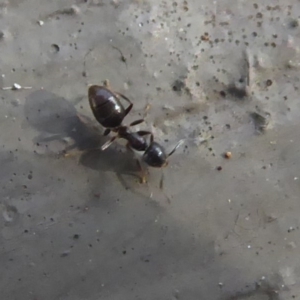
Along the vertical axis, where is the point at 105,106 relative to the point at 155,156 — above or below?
above

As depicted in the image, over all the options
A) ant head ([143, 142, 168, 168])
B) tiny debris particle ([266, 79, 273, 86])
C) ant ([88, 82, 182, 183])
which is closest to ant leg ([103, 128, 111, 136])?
ant ([88, 82, 182, 183])

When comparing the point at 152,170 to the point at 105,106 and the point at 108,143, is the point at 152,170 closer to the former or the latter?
the point at 108,143

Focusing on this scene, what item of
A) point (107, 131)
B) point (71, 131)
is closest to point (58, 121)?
point (71, 131)

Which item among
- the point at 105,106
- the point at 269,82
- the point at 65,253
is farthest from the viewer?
the point at 269,82

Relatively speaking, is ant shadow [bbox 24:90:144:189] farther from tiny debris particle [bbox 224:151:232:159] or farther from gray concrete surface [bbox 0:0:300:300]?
tiny debris particle [bbox 224:151:232:159]

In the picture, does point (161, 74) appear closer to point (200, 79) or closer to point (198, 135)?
point (200, 79)

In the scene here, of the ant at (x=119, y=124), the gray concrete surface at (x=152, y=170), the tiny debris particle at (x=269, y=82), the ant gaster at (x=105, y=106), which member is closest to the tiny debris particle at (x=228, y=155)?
the gray concrete surface at (x=152, y=170)
